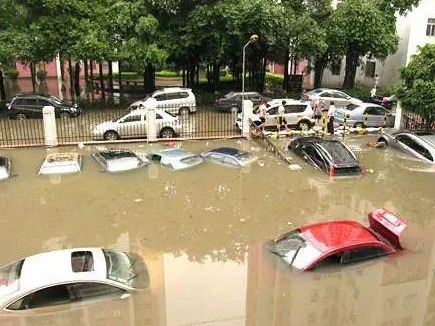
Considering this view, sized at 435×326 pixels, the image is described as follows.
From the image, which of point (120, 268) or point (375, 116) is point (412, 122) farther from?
point (120, 268)

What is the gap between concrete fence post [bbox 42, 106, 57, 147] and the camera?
65.8 ft

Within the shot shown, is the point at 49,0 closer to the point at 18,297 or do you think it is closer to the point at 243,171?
the point at 243,171

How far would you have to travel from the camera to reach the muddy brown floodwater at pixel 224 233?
9117 millimetres

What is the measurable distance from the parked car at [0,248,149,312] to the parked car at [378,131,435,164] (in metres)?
12.7

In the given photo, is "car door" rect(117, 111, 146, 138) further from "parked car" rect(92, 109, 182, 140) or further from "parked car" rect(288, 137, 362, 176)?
"parked car" rect(288, 137, 362, 176)

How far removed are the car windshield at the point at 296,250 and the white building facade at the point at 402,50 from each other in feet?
68.9

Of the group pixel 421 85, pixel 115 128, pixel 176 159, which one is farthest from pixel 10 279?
pixel 421 85

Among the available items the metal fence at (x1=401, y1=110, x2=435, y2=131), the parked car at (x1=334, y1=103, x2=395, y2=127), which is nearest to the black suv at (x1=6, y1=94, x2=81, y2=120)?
the parked car at (x1=334, y1=103, x2=395, y2=127)

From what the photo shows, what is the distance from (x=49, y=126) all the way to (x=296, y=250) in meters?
13.5

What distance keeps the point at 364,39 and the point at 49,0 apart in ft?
61.3

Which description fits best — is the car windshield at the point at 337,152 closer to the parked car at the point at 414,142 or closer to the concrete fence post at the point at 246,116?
the parked car at the point at 414,142

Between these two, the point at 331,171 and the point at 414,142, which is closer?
the point at 331,171

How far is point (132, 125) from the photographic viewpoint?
851 inches

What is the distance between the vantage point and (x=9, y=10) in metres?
25.9
